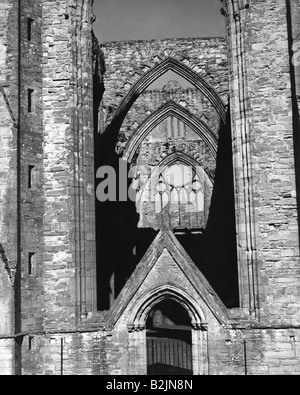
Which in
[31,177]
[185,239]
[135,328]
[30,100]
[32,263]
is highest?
[30,100]

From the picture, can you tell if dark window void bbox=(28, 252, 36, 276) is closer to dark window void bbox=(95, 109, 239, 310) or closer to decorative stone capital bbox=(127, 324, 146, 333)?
decorative stone capital bbox=(127, 324, 146, 333)

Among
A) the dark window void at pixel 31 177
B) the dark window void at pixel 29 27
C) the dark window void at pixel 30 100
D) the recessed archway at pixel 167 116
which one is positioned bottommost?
the dark window void at pixel 31 177

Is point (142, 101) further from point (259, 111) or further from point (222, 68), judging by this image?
point (259, 111)

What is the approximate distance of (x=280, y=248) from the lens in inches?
589

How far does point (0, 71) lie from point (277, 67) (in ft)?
22.3

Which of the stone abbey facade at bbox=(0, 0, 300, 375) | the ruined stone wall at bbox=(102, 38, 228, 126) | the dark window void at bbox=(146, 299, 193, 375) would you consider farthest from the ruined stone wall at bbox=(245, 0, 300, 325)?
the ruined stone wall at bbox=(102, 38, 228, 126)

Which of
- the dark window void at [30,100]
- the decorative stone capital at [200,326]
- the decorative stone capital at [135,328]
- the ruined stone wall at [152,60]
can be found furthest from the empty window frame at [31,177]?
the ruined stone wall at [152,60]

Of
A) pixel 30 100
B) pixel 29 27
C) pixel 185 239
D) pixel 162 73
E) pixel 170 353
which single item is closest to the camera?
pixel 30 100

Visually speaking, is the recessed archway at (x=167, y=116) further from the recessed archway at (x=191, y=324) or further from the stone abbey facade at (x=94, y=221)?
the recessed archway at (x=191, y=324)

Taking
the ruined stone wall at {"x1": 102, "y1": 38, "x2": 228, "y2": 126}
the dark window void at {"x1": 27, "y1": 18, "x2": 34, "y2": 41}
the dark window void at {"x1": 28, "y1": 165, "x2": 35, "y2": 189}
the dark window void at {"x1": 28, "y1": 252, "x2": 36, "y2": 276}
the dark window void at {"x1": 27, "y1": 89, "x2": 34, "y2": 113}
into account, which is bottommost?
the dark window void at {"x1": 28, "y1": 252, "x2": 36, "y2": 276}

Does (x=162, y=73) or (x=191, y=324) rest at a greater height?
(x=162, y=73)

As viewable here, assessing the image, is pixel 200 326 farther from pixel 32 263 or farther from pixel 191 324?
pixel 32 263

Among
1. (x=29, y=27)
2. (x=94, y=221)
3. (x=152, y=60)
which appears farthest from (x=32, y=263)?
(x=152, y=60)

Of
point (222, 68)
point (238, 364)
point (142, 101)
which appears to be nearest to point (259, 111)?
point (238, 364)
